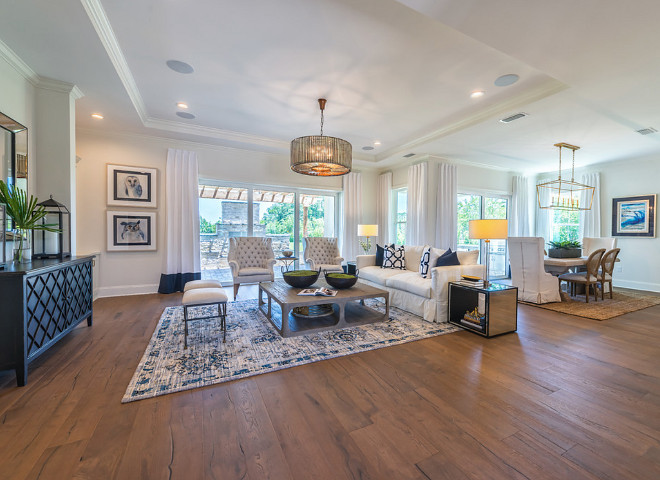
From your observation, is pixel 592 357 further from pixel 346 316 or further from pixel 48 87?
pixel 48 87

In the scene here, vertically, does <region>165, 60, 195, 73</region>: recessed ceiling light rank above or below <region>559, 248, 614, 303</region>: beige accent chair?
above

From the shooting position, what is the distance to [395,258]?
467 cm

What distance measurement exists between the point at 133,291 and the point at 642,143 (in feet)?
29.7

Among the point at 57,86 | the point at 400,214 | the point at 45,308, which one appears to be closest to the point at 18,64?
the point at 57,86

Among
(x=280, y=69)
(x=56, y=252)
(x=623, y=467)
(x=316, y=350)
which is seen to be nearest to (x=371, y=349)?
(x=316, y=350)

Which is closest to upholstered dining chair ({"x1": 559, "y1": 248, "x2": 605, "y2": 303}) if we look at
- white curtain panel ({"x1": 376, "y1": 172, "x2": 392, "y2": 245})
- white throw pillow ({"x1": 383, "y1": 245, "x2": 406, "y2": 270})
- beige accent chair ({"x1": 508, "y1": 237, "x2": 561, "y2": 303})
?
beige accent chair ({"x1": 508, "y1": 237, "x2": 561, "y2": 303})

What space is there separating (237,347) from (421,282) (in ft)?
7.46

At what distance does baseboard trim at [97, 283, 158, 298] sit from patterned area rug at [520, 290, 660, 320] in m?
6.17

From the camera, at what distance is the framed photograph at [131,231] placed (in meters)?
4.65

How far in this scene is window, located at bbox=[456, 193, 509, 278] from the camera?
6.75m

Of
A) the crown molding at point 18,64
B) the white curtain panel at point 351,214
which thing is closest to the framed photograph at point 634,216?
the white curtain panel at point 351,214

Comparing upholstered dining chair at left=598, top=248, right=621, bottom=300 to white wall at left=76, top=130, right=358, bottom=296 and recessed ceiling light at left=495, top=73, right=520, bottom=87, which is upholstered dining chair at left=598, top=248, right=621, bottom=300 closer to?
recessed ceiling light at left=495, top=73, right=520, bottom=87

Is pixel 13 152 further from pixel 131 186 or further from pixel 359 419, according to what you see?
pixel 359 419

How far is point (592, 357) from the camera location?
2.52m
